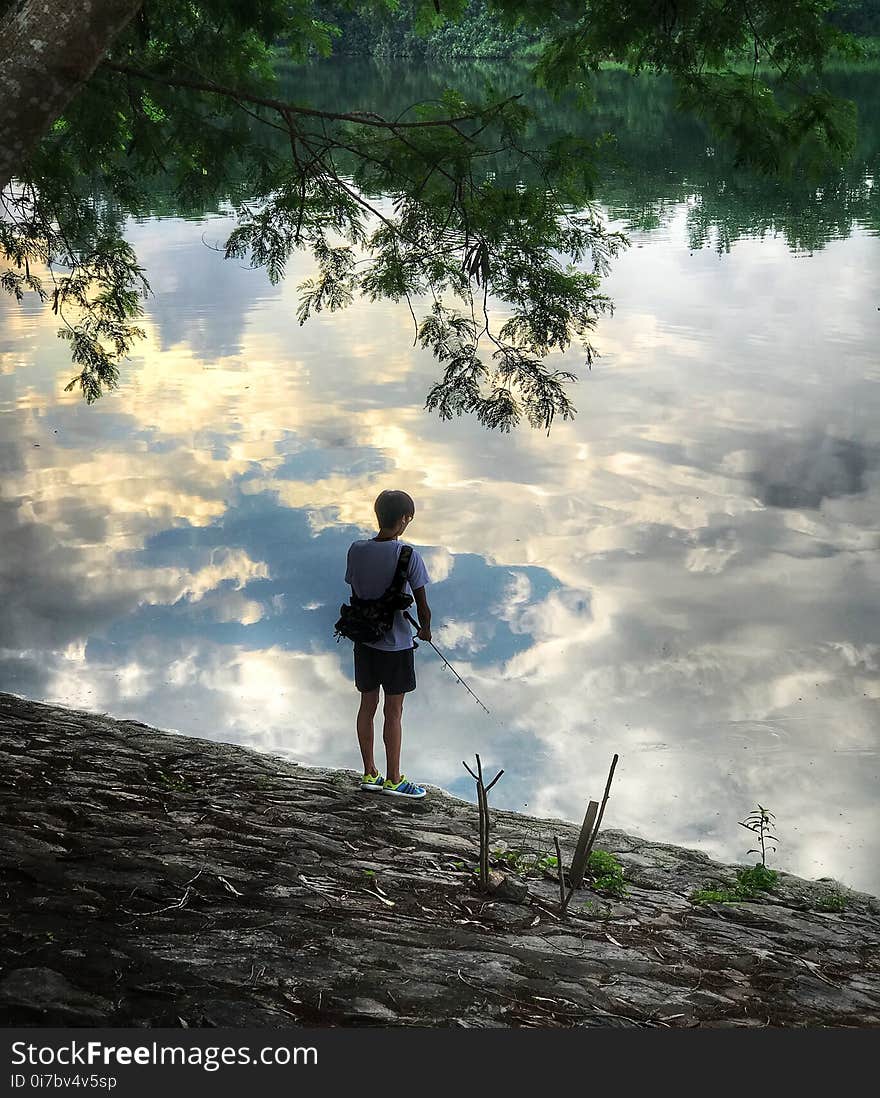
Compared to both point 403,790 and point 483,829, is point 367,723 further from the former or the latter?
point 483,829

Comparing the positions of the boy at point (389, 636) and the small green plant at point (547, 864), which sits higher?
the boy at point (389, 636)

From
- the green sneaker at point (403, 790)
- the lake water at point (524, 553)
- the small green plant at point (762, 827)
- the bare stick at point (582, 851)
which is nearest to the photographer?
the bare stick at point (582, 851)

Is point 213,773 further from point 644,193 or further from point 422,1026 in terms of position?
point 644,193

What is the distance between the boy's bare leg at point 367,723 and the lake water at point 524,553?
614mm

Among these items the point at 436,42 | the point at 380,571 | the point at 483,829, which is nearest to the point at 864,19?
the point at 436,42

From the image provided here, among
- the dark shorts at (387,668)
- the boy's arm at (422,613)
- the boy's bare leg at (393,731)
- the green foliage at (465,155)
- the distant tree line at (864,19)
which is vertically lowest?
the boy's bare leg at (393,731)

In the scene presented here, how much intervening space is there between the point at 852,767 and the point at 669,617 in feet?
7.37

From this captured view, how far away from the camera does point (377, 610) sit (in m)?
5.78

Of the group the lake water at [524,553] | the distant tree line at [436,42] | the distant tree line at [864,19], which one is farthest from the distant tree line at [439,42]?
the lake water at [524,553]

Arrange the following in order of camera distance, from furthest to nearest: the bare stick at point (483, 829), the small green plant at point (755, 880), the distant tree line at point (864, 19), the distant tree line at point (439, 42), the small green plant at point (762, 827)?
the distant tree line at point (439, 42) → the distant tree line at point (864, 19) → the small green plant at point (762, 827) → the small green plant at point (755, 880) → the bare stick at point (483, 829)

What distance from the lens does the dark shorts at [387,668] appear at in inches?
232

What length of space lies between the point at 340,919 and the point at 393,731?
1.91m

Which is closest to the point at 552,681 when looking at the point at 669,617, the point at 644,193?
the point at 669,617

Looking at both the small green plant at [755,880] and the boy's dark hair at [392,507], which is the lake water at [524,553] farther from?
the boy's dark hair at [392,507]
